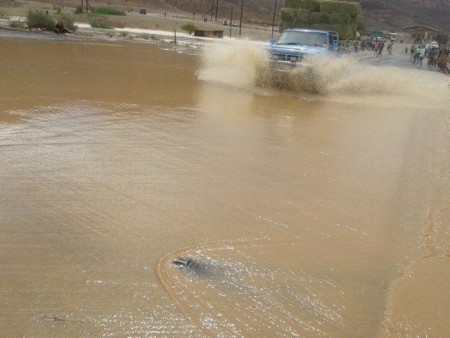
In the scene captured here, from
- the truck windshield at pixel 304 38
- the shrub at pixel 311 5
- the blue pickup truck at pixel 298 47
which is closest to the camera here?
the blue pickup truck at pixel 298 47

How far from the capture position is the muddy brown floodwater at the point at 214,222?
3.27 m

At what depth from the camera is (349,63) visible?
1582 centimetres

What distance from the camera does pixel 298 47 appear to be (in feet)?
46.9

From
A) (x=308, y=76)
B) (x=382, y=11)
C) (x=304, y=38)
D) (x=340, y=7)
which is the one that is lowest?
(x=308, y=76)

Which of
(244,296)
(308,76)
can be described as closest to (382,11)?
(308,76)

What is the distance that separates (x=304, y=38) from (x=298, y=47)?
39.5 inches

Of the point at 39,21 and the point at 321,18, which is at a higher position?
the point at 321,18

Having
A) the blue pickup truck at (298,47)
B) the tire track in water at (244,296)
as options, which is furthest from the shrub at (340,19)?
the tire track in water at (244,296)

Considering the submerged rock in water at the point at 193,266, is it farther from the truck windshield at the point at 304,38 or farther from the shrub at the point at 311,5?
the shrub at the point at 311,5

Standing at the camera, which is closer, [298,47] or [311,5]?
[298,47]

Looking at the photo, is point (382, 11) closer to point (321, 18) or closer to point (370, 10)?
point (370, 10)

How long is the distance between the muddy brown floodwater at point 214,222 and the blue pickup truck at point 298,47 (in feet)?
14.6

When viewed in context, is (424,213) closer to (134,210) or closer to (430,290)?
(430,290)

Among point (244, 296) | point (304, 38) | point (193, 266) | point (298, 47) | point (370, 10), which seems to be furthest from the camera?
point (370, 10)
